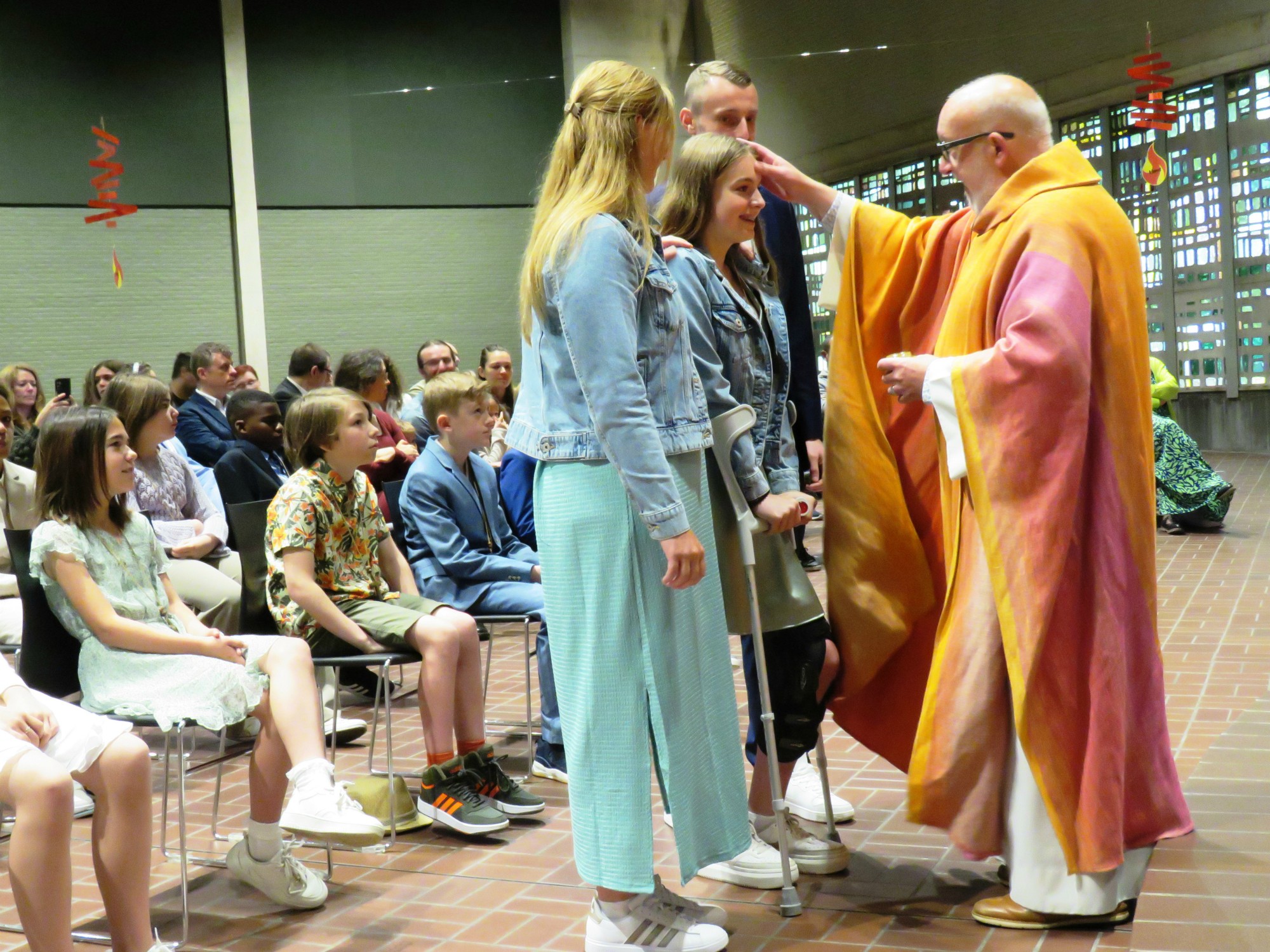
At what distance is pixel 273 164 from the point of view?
42.2 ft

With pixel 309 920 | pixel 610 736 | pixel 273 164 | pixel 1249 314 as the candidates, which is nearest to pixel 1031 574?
pixel 610 736

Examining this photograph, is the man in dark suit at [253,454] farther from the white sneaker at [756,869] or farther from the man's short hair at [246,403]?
the white sneaker at [756,869]

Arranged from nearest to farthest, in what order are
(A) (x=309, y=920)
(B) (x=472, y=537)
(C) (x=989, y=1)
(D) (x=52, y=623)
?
(A) (x=309, y=920) < (D) (x=52, y=623) < (B) (x=472, y=537) < (C) (x=989, y=1)

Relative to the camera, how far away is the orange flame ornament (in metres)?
12.7

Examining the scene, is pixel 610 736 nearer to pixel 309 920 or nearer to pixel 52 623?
pixel 309 920

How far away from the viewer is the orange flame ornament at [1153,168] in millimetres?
12656

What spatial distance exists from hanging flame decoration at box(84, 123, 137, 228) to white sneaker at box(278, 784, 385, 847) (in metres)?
9.84

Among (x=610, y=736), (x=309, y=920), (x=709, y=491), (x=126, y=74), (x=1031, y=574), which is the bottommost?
(x=309, y=920)

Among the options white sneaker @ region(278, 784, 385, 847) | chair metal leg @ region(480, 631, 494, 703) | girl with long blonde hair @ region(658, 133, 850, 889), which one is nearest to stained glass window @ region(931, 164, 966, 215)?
chair metal leg @ region(480, 631, 494, 703)

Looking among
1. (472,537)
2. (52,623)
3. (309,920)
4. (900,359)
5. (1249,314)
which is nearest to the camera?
(900,359)

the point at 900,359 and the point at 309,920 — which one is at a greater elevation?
the point at 900,359

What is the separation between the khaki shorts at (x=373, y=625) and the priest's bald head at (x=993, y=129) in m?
1.90

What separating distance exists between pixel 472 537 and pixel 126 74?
31.8ft

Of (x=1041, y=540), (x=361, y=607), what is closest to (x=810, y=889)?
(x=1041, y=540)
